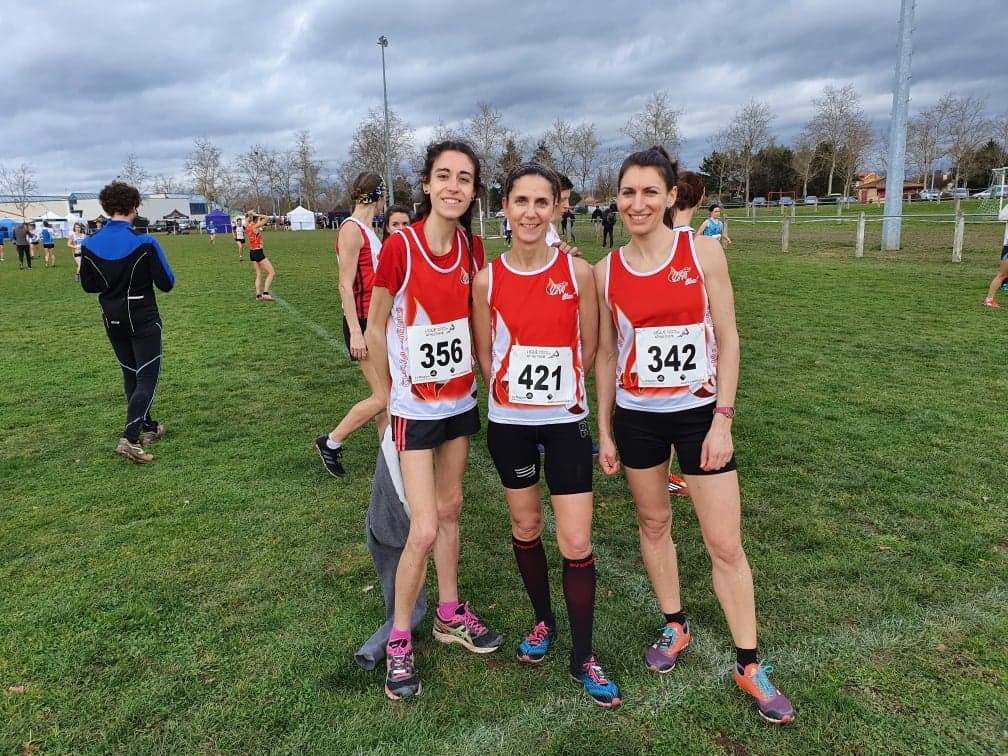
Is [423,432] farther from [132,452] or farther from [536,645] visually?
[132,452]

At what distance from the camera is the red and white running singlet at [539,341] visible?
8.54 feet

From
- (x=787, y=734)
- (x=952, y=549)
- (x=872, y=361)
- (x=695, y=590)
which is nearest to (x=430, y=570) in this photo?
(x=695, y=590)

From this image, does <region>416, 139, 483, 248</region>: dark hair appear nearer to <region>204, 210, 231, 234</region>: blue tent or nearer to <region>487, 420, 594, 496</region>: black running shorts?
<region>487, 420, 594, 496</region>: black running shorts

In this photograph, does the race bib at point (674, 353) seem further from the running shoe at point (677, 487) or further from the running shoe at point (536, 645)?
the running shoe at point (677, 487)

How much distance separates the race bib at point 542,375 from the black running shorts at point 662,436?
0.28 m

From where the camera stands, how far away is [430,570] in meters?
3.79

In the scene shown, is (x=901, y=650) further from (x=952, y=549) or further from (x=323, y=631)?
(x=323, y=631)

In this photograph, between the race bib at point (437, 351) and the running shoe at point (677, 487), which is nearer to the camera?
the race bib at point (437, 351)

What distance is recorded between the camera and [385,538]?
2994mm

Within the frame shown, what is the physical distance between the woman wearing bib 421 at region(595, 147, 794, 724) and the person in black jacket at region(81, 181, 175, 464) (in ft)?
13.1

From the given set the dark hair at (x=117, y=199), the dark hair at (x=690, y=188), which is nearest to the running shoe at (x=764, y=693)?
the dark hair at (x=690, y=188)

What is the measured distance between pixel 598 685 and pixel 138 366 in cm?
480

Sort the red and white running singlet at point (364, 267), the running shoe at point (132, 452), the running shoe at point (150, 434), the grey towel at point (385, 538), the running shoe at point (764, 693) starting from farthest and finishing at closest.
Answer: the running shoe at point (150, 434)
the running shoe at point (132, 452)
the red and white running singlet at point (364, 267)
the grey towel at point (385, 538)
the running shoe at point (764, 693)

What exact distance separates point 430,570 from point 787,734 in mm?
1994
